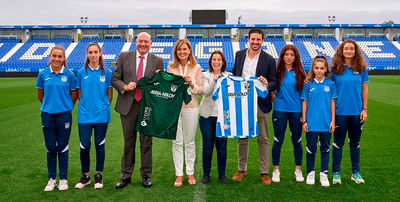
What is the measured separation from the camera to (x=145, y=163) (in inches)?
165

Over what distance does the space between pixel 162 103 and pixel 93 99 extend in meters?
0.82

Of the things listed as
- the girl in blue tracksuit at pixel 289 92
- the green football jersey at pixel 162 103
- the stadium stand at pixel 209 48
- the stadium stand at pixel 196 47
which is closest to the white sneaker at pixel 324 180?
the girl in blue tracksuit at pixel 289 92

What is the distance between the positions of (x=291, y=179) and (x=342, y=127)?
944 millimetres

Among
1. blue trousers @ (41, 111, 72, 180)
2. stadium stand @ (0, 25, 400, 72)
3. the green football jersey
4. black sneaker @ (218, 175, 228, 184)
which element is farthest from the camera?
stadium stand @ (0, 25, 400, 72)

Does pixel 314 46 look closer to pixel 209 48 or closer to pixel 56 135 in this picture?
pixel 209 48

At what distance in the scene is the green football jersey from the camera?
157 inches

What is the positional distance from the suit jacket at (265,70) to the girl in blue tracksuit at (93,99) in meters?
1.64

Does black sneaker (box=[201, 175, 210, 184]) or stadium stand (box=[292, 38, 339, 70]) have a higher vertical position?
stadium stand (box=[292, 38, 339, 70])

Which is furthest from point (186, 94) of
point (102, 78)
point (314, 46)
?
point (314, 46)

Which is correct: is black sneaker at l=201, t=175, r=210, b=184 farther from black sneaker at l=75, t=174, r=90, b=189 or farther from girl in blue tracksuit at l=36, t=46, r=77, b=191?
girl in blue tracksuit at l=36, t=46, r=77, b=191

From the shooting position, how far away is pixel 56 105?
12.6 feet

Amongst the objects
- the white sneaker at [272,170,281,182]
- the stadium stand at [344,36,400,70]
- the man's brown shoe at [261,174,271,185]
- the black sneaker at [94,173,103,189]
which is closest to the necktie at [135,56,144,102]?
the black sneaker at [94,173,103,189]

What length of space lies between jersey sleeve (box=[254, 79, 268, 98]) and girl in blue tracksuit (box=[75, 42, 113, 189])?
5.96 ft

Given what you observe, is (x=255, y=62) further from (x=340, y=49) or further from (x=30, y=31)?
(x=30, y=31)
